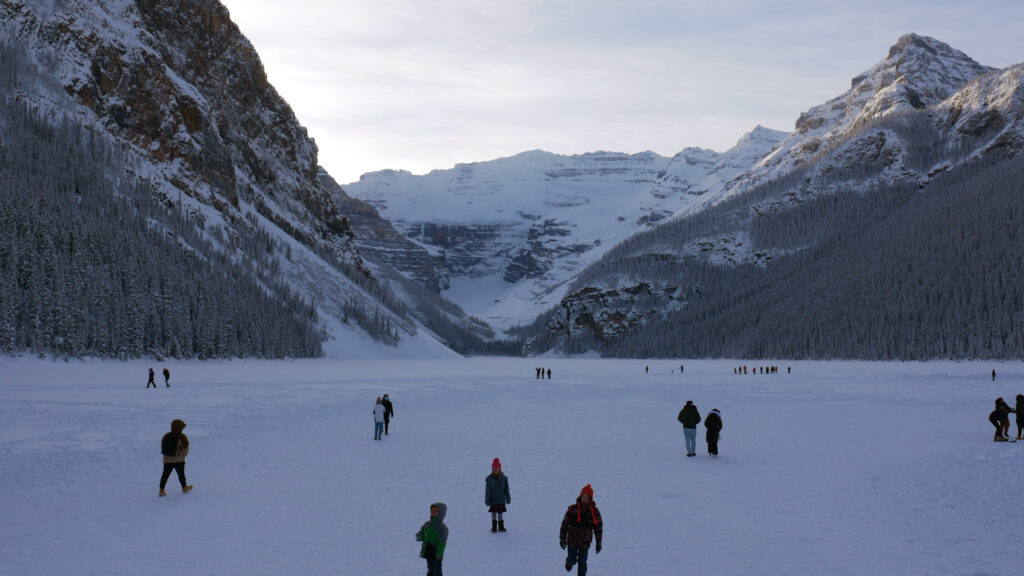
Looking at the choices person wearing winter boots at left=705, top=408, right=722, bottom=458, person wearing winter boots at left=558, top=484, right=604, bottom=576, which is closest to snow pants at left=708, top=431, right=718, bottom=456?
person wearing winter boots at left=705, top=408, right=722, bottom=458

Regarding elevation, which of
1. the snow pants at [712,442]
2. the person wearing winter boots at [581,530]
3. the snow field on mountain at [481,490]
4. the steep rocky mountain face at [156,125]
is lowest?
the snow field on mountain at [481,490]

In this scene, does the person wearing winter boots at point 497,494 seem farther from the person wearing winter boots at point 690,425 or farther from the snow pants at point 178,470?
the person wearing winter boots at point 690,425

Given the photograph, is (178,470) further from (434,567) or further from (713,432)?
(713,432)

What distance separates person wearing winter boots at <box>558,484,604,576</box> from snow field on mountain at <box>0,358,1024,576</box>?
3.33ft

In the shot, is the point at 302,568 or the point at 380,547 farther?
the point at 380,547

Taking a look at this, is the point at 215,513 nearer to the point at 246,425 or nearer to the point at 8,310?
the point at 246,425

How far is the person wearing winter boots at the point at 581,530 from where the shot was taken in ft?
40.8

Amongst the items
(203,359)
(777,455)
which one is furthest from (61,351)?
(777,455)

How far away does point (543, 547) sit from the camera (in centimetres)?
1486

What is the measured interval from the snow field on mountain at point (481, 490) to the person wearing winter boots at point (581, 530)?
101cm

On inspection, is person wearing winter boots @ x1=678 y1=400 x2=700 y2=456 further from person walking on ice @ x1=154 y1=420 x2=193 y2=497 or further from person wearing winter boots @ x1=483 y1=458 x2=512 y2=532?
person walking on ice @ x1=154 y1=420 x2=193 y2=497

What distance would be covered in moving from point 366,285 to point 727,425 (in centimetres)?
15984

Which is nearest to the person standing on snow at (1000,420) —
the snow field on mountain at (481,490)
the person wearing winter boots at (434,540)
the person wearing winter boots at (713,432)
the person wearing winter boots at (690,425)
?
the snow field on mountain at (481,490)

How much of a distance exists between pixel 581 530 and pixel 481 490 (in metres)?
8.13
